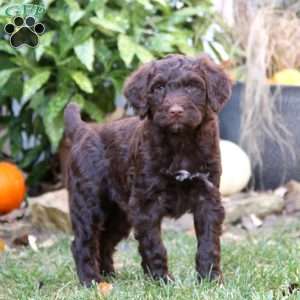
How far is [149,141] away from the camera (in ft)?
14.3

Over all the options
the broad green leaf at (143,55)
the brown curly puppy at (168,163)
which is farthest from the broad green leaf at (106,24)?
the brown curly puppy at (168,163)

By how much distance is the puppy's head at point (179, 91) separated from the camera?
159 inches

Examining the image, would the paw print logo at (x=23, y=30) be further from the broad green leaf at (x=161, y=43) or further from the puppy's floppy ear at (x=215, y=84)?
the broad green leaf at (x=161, y=43)

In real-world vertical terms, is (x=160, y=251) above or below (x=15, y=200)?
above

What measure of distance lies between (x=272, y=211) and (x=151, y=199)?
2832mm

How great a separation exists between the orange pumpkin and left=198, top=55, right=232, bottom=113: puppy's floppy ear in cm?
340

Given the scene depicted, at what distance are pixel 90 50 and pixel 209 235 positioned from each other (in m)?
2.64

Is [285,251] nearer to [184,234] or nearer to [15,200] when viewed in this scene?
[184,234]

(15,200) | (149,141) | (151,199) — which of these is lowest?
(15,200)

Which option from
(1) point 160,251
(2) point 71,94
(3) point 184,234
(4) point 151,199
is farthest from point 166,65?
(2) point 71,94

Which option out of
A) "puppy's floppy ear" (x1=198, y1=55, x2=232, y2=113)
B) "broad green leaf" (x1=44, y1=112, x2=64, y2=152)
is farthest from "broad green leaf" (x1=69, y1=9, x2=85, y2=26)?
"puppy's floppy ear" (x1=198, y1=55, x2=232, y2=113)

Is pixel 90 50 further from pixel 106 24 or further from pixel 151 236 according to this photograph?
pixel 151 236

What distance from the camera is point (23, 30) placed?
336 cm

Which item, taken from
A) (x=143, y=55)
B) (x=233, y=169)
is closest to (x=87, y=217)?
(x=143, y=55)
